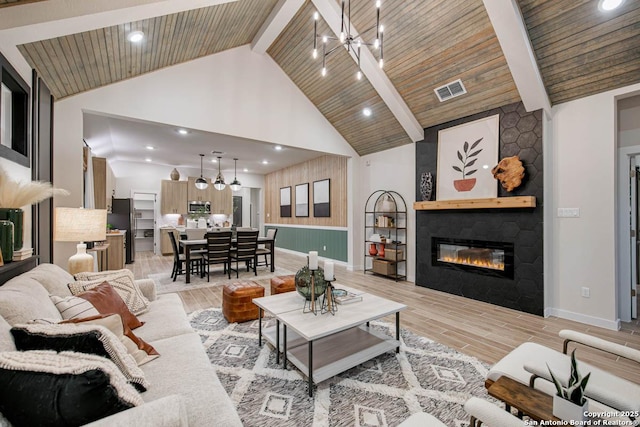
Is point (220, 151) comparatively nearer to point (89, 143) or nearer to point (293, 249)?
point (89, 143)

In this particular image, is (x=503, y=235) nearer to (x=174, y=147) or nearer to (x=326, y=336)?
(x=326, y=336)

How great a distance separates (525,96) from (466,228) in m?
1.90

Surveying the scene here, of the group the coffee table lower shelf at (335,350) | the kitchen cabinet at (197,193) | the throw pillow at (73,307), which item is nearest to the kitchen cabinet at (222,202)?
the kitchen cabinet at (197,193)

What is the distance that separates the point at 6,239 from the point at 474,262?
5.03 meters

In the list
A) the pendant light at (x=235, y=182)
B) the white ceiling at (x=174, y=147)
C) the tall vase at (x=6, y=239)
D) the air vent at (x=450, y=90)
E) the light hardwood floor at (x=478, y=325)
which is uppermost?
the air vent at (x=450, y=90)

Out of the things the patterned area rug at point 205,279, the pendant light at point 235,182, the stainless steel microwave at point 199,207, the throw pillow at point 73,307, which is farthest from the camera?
the stainless steel microwave at point 199,207

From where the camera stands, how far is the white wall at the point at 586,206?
3188 millimetres

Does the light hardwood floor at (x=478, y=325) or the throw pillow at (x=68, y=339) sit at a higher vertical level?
the throw pillow at (x=68, y=339)

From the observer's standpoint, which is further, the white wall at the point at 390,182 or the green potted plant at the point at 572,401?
the white wall at the point at 390,182

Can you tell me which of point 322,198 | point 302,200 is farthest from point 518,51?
point 302,200

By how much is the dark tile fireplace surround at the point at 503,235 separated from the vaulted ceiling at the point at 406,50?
399 millimetres

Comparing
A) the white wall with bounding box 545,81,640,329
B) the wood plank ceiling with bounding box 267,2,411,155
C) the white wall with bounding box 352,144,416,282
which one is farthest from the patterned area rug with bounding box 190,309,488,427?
the wood plank ceiling with bounding box 267,2,411,155

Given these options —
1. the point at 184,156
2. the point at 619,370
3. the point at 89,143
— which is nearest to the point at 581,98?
the point at 619,370

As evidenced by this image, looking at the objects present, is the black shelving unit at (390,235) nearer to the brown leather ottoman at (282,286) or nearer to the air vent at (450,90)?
the air vent at (450,90)
